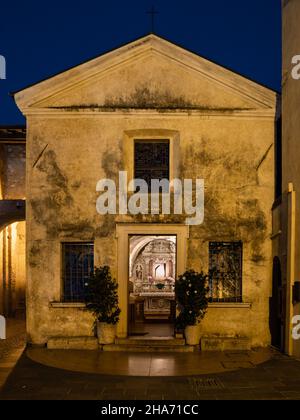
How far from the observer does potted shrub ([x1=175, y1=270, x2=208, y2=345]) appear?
481 inches

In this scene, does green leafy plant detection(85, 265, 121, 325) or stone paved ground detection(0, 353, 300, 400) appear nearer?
stone paved ground detection(0, 353, 300, 400)

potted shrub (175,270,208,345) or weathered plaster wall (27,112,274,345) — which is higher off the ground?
weathered plaster wall (27,112,274,345)

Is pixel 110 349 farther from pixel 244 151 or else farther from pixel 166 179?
pixel 244 151

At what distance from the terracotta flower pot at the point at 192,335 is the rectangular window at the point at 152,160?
13.1 ft

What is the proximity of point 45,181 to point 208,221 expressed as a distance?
4521 mm

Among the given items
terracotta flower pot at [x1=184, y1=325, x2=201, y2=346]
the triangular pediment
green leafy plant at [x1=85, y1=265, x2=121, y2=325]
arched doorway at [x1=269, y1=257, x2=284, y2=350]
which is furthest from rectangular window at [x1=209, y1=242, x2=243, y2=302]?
the triangular pediment

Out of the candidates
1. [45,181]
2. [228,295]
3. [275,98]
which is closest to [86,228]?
[45,181]

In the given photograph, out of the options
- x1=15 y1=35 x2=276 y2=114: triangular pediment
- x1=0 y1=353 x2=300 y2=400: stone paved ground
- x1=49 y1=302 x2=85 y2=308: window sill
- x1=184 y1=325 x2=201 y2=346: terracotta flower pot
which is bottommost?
x1=0 y1=353 x2=300 y2=400: stone paved ground

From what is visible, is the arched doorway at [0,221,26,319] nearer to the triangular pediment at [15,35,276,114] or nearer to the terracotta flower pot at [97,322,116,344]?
the triangular pediment at [15,35,276,114]

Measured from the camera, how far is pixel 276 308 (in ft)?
41.7

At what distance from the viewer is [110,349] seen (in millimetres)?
12352

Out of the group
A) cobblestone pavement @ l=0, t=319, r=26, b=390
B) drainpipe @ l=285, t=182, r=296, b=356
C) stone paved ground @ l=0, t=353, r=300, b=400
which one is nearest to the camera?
stone paved ground @ l=0, t=353, r=300, b=400

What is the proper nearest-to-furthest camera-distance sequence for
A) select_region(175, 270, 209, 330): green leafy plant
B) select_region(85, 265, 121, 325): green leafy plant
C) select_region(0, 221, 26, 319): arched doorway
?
select_region(175, 270, 209, 330): green leafy plant, select_region(85, 265, 121, 325): green leafy plant, select_region(0, 221, 26, 319): arched doorway

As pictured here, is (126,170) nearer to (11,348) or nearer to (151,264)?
(11,348)
